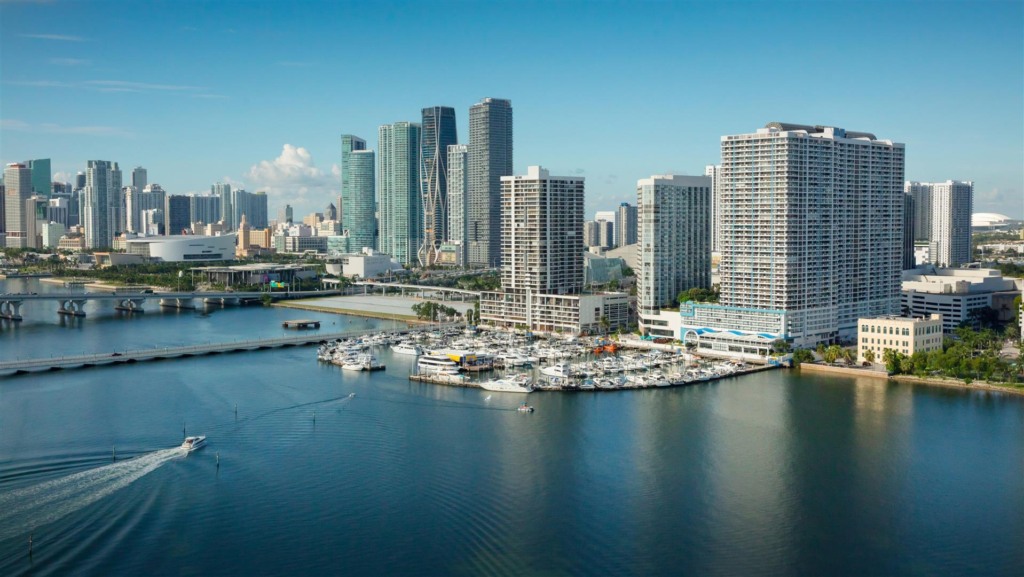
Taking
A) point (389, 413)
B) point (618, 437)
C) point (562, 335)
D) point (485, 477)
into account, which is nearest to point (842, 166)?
point (562, 335)

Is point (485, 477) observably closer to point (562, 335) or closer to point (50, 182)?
point (562, 335)

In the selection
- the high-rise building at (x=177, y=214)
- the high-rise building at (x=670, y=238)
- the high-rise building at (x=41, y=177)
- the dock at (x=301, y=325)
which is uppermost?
the high-rise building at (x=41, y=177)

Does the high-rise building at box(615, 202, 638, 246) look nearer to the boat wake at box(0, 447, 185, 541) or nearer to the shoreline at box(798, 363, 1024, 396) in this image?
the shoreline at box(798, 363, 1024, 396)

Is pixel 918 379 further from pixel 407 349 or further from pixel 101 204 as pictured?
pixel 101 204

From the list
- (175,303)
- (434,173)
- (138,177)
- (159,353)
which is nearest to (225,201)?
(138,177)

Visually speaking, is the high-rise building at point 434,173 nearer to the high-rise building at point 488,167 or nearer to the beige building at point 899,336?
the high-rise building at point 488,167

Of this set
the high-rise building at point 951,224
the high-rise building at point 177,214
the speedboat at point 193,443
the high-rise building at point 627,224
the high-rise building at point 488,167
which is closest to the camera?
the speedboat at point 193,443

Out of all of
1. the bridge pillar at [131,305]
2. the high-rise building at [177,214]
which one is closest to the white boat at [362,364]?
the bridge pillar at [131,305]
